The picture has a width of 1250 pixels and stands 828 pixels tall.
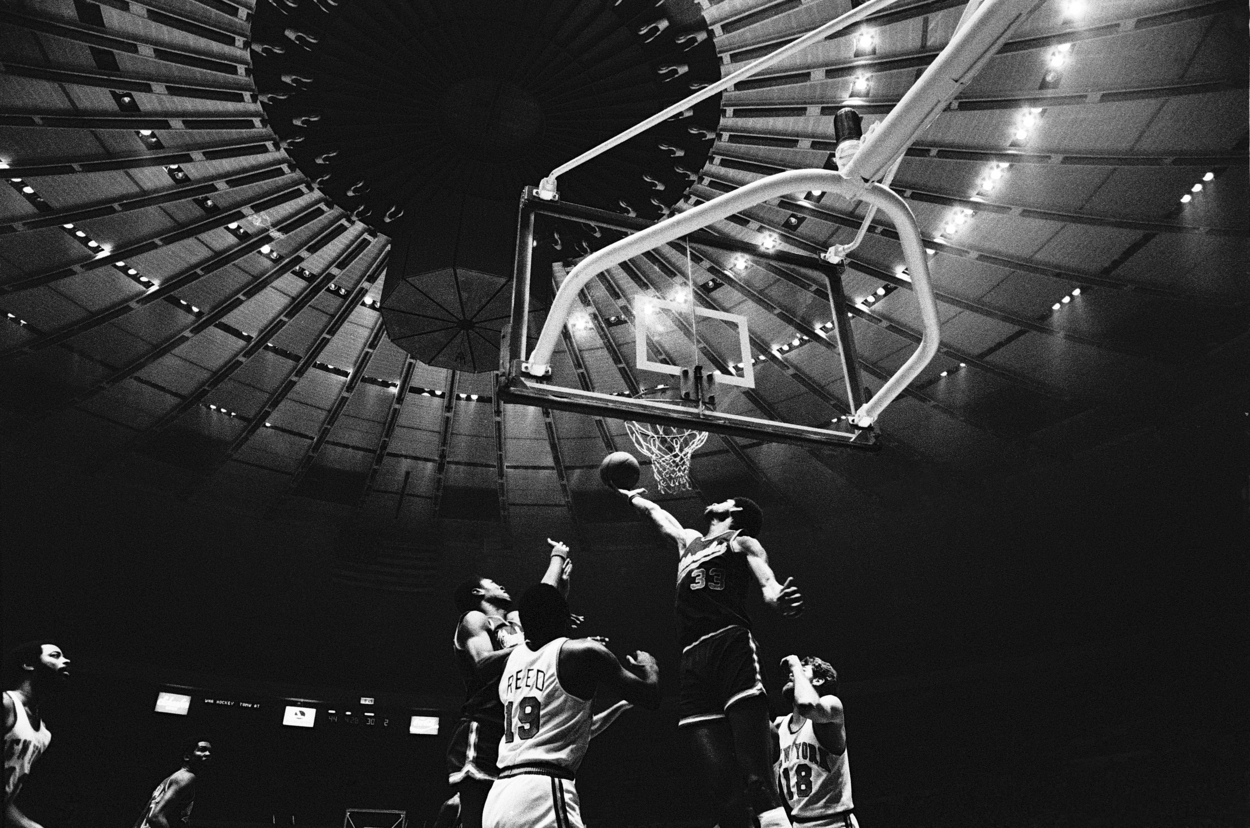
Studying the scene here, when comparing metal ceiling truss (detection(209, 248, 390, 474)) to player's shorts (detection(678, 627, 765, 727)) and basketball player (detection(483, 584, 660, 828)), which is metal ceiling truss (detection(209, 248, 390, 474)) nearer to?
basketball player (detection(483, 584, 660, 828))

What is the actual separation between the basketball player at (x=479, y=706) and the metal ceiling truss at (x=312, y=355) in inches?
328

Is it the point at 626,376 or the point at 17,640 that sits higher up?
the point at 626,376

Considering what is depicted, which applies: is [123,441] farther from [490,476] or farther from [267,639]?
[490,476]

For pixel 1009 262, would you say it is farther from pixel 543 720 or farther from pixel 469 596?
pixel 543 720

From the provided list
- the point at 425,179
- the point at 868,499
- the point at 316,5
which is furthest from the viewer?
the point at 868,499

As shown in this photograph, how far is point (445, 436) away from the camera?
19984mm

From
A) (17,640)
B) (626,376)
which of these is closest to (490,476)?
(626,376)

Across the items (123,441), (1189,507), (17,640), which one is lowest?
(17,640)

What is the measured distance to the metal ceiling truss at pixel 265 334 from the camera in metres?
15.2

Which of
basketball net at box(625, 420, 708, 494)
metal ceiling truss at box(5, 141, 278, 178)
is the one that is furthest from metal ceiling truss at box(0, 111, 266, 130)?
A: basketball net at box(625, 420, 708, 494)

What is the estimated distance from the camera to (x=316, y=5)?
10453 mm

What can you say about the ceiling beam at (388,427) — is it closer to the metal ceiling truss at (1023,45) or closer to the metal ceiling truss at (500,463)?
the metal ceiling truss at (500,463)

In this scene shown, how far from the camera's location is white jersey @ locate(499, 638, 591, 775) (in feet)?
19.2

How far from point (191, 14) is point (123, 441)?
38.3ft
